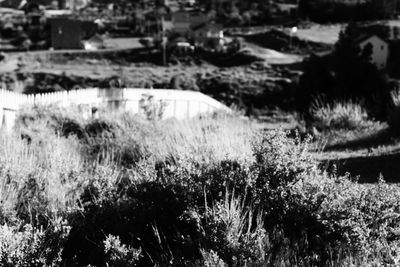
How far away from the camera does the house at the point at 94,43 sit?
255 ft

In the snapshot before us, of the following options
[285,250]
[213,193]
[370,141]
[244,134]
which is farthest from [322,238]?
[370,141]

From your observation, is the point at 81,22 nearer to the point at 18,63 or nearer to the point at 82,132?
the point at 18,63

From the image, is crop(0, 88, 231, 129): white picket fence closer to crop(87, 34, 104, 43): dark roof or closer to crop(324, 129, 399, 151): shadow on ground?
crop(324, 129, 399, 151): shadow on ground

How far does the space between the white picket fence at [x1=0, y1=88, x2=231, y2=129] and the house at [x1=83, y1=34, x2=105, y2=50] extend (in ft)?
195

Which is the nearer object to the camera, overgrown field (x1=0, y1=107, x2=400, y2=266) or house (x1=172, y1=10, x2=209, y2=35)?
overgrown field (x1=0, y1=107, x2=400, y2=266)

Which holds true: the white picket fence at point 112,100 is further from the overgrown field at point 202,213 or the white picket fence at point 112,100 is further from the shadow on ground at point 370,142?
the shadow on ground at point 370,142

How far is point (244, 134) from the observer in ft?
27.9

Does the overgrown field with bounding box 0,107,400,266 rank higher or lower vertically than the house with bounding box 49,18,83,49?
higher

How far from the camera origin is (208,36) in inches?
2968

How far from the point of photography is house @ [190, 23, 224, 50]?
73.6 metres

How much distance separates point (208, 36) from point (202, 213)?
234ft

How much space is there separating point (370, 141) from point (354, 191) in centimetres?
531

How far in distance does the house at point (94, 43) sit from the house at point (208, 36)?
11.2m

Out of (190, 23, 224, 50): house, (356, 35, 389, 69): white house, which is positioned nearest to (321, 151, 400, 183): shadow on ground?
(356, 35, 389, 69): white house
